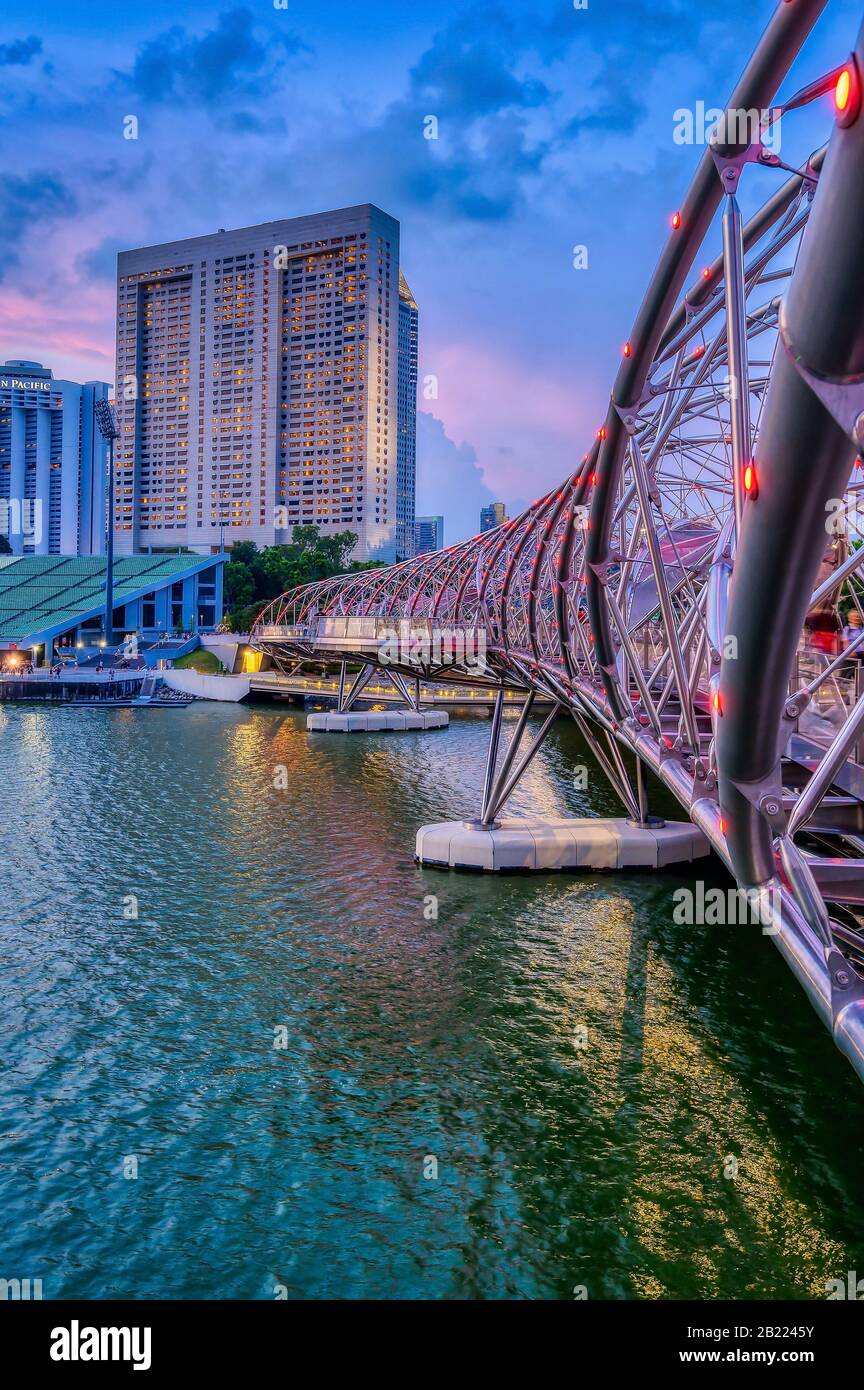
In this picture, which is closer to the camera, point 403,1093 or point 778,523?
point 778,523

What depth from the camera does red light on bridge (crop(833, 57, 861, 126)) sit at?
13.2 ft

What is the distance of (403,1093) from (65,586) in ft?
420

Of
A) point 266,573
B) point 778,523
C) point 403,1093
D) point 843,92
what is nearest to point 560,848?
point 403,1093

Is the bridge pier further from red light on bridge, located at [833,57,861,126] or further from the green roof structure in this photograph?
the green roof structure

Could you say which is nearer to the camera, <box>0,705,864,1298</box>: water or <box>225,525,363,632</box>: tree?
<box>0,705,864,1298</box>: water

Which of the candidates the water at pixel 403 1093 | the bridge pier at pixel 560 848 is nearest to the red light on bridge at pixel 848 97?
the water at pixel 403 1093

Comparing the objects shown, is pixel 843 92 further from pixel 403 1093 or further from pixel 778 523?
pixel 403 1093

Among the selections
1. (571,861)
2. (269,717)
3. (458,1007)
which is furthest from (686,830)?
(269,717)

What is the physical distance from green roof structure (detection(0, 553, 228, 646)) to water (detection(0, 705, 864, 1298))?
315 ft

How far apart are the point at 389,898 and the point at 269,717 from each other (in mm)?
56463

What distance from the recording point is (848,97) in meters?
4.05

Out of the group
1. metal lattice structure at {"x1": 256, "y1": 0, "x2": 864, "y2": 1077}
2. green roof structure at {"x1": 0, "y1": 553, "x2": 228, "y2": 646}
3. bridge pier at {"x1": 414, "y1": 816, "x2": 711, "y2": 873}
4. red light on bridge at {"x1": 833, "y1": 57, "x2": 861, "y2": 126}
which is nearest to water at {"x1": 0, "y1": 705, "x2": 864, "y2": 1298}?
bridge pier at {"x1": 414, "y1": 816, "x2": 711, "y2": 873}

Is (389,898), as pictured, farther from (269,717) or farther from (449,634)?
(269,717)

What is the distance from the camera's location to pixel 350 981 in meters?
20.9
